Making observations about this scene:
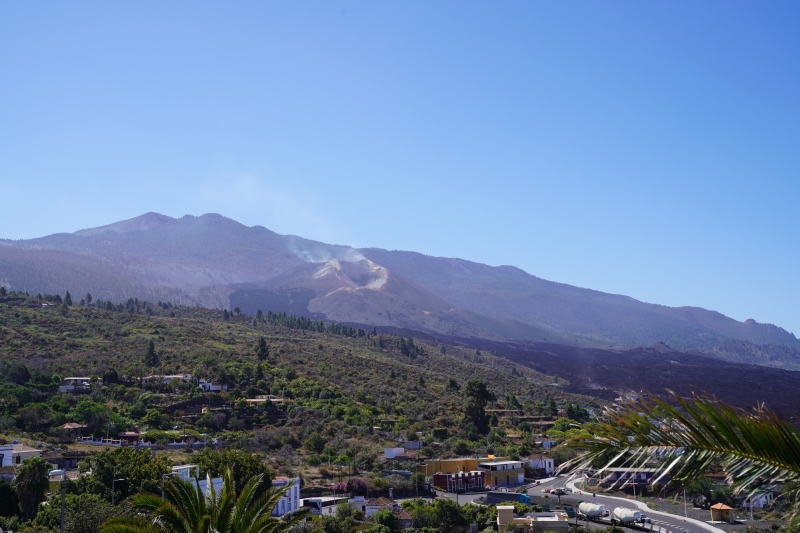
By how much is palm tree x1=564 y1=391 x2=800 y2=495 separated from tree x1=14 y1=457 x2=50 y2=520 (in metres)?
24.2

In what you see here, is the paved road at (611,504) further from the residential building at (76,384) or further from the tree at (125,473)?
the residential building at (76,384)

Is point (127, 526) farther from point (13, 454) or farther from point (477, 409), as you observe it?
point (477, 409)

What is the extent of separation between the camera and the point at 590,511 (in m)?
33.5

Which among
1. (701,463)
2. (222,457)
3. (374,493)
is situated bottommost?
(374,493)

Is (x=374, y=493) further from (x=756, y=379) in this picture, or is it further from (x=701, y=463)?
(x=756, y=379)

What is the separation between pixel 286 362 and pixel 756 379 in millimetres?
94452

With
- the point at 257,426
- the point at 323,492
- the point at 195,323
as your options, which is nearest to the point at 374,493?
the point at 323,492

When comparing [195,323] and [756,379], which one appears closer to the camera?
[195,323]

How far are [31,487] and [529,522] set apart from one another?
16769 millimetres

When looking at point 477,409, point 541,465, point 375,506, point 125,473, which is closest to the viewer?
point 125,473

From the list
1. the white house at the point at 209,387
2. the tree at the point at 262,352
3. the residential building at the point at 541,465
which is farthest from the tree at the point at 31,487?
the tree at the point at 262,352

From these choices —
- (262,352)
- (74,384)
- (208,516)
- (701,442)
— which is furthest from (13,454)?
(262,352)

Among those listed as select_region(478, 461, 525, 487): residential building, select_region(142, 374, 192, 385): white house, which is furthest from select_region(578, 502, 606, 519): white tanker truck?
select_region(142, 374, 192, 385): white house

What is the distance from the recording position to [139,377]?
55844 mm
